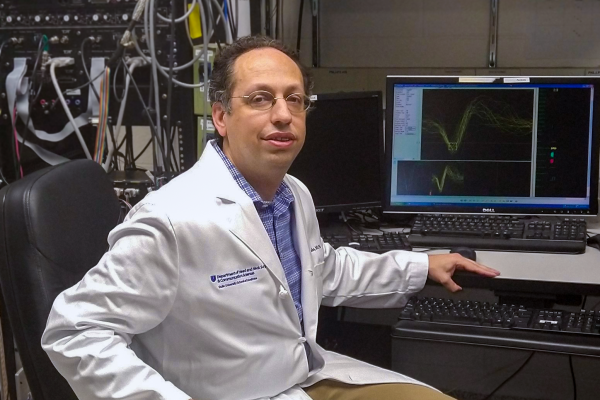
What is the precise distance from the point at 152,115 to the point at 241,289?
2.85 ft

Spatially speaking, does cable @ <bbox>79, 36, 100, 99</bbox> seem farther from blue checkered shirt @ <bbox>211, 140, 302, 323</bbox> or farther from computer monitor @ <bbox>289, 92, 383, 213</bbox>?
blue checkered shirt @ <bbox>211, 140, 302, 323</bbox>

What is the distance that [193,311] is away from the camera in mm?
1190

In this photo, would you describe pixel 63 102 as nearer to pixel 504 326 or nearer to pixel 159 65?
pixel 159 65

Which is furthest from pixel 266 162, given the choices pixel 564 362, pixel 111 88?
pixel 564 362

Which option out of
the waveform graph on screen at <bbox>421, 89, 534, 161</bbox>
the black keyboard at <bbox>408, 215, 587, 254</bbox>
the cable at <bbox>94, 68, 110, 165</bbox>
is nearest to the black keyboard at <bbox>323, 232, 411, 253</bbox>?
the black keyboard at <bbox>408, 215, 587, 254</bbox>

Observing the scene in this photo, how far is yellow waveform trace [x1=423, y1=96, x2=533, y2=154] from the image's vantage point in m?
1.90

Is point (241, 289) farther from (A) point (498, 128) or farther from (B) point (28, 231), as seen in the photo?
(A) point (498, 128)

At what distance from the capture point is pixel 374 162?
1.97 meters

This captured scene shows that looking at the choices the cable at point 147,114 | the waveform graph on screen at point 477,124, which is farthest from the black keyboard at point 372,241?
the cable at point 147,114

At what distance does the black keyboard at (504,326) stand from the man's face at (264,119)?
1.64 feet

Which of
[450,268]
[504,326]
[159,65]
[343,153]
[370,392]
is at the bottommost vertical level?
[370,392]

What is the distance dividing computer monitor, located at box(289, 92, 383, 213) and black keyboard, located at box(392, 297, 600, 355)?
490mm

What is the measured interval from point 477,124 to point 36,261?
1.27 metres

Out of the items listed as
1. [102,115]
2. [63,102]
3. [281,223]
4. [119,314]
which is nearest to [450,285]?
[281,223]
